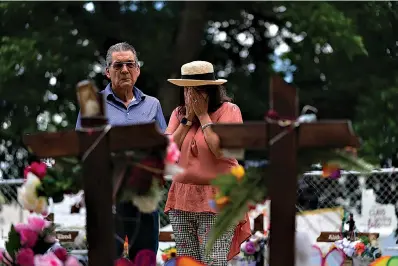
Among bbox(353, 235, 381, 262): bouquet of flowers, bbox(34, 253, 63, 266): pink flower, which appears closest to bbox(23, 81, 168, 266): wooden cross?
bbox(34, 253, 63, 266): pink flower

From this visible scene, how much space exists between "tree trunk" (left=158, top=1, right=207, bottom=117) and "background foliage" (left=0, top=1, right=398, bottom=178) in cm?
1

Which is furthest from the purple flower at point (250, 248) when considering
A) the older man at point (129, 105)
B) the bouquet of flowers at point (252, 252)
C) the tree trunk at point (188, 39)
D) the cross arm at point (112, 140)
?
the tree trunk at point (188, 39)

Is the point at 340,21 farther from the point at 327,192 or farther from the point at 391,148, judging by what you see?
the point at 327,192

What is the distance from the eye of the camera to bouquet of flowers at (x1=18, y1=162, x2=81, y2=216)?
99.0 inches

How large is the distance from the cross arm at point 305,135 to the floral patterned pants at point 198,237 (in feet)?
3.34

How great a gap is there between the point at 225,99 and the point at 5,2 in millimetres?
7883

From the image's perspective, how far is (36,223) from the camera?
2.68m

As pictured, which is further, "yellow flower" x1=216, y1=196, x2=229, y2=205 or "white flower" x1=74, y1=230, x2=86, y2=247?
"white flower" x1=74, y1=230, x2=86, y2=247

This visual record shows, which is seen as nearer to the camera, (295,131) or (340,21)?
(295,131)

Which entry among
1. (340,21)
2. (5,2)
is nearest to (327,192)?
(340,21)

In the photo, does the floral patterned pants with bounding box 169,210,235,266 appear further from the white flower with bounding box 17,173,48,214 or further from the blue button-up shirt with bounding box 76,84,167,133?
the white flower with bounding box 17,173,48,214

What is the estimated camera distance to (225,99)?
341 cm

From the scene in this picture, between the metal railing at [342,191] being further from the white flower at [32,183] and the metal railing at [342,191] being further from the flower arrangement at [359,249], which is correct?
the white flower at [32,183]

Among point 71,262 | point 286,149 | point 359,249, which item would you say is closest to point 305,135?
point 286,149
